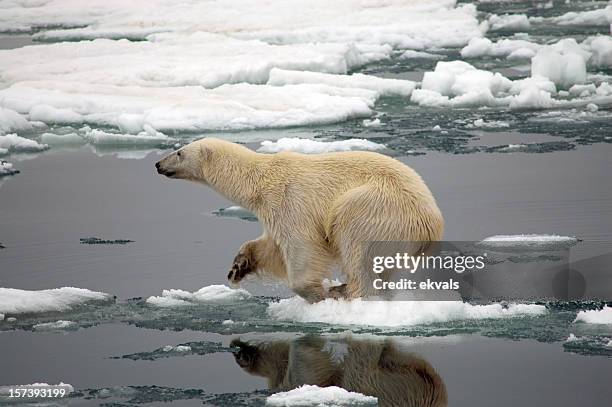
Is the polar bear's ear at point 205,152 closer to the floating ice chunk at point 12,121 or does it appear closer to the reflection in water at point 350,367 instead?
the reflection in water at point 350,367

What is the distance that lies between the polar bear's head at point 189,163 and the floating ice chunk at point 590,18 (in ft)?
36.8

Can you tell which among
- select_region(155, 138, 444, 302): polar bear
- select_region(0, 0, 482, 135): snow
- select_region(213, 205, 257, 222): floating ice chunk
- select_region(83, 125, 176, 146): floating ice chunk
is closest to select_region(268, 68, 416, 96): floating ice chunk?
select_region(0, 0, 482, 135): snow

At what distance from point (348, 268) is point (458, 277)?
759 millimetres

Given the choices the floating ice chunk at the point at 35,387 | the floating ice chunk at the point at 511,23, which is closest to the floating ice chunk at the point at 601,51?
the floating ice chunk at the point at 511,23

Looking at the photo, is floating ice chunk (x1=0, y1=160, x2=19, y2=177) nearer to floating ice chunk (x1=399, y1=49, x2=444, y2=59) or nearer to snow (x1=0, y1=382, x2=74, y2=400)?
snow (x1=0, y1=382, x2=74, y2=400)

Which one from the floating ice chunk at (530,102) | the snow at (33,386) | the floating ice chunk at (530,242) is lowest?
the snow at (33,386)

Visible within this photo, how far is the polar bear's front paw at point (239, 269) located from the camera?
20.3ft

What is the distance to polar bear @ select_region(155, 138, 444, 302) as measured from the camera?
19.0 ft

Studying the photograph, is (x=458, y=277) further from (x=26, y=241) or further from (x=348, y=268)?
(x=26, y=241)

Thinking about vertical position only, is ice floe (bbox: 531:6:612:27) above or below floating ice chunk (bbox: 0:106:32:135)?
above

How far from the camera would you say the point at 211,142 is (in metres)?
6.40

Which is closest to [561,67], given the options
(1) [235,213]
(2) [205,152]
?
(1) [235,213]

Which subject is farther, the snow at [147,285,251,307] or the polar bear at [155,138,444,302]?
the snow at [147,285,251,307]

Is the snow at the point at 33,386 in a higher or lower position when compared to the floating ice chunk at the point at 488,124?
lower
